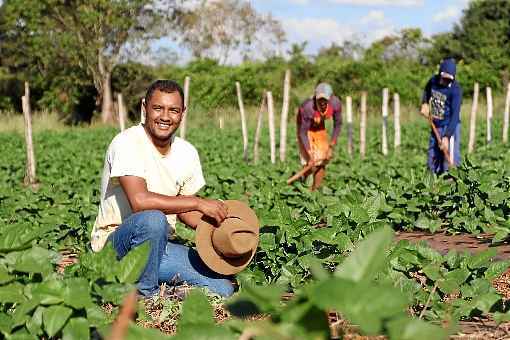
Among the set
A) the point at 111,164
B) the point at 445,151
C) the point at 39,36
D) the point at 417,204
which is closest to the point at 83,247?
the point at 111,164

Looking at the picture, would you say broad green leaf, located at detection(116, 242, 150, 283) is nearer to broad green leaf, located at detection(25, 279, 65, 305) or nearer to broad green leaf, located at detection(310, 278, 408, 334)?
broad green leaf, located at detection(25, 279, 65, 305)

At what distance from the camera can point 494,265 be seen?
138 inches


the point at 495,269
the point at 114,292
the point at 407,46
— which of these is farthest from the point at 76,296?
the point at 407,46

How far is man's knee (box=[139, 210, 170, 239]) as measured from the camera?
3885 millimetres

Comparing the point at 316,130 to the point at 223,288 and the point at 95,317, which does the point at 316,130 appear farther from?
the point at 95,317

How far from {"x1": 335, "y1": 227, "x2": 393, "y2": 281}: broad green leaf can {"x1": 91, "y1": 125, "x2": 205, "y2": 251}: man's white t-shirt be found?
243 cm

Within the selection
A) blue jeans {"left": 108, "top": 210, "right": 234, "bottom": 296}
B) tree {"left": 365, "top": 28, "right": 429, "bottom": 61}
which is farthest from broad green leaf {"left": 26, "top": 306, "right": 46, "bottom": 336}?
tree {"left": 365, "top": 28, "right": 429, "bottom": 61}

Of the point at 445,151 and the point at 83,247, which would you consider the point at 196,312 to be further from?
the point at 445,151

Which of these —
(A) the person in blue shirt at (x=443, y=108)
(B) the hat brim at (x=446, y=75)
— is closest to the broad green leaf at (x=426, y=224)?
(A) the person in blue shirt at (x=443, y=108)

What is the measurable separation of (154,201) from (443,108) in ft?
18.3

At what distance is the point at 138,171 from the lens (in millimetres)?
3998

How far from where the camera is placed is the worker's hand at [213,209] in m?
4.00

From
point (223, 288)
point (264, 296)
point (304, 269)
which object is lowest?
point (223, 288)

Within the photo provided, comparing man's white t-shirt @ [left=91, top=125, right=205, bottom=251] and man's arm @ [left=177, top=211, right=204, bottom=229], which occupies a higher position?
man's white t-shirt @ [left=91, top=125, right=205, bottom=251]
